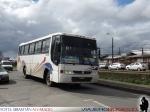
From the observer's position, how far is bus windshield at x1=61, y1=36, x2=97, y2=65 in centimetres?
1800

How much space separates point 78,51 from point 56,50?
→ 1203 mm

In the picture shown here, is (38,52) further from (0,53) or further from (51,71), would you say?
(0,53)

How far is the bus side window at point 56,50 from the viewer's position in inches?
715

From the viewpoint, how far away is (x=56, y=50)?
18.4 meters

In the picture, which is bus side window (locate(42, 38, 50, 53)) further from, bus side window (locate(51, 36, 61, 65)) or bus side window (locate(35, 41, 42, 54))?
bus side window (locate(51, 36, 61, 65))

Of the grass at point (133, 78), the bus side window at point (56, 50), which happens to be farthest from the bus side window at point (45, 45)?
the grass at point (133, 78)

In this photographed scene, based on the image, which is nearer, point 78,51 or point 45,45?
point 78,51

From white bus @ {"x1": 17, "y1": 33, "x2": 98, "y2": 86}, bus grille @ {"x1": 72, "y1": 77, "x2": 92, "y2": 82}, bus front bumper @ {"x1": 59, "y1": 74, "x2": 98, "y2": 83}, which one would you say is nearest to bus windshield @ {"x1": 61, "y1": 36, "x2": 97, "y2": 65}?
white bus @ {"x1": 17, "y1": 33, "x2": 98, "y2": 86}

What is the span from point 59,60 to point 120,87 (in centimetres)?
453

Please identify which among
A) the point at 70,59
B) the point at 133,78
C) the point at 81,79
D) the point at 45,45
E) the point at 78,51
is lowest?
the point at 133,78

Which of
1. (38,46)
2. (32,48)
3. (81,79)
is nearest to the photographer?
(81,79)

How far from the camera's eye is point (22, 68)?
95.1 ft

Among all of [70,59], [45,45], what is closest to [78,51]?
[70,59]

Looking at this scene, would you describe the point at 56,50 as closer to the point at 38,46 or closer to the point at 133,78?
the point at 38,46
